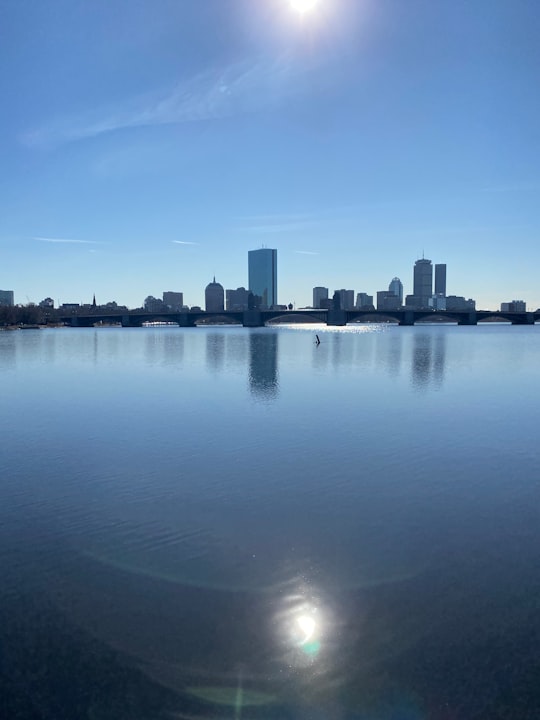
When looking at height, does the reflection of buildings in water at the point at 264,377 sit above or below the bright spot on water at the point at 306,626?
above

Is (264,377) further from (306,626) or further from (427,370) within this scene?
(306,626)

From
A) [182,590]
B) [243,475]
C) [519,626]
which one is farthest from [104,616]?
[243,475]

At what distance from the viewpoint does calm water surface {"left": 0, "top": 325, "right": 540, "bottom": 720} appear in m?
7.04

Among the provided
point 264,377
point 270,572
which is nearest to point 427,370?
point 264,377

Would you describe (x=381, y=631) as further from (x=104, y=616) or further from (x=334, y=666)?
(x=104, y=616)

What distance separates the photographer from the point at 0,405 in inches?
1185

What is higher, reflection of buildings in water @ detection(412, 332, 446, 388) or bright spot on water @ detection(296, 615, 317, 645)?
reflection of buildings in water @ detection(412, 332, 446, 388)

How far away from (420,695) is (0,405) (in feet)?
95.7

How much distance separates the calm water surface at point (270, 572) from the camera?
704 centimetres

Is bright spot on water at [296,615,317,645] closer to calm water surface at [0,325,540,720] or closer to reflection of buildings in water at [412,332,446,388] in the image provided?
calm water surface at [0,325,540,720]

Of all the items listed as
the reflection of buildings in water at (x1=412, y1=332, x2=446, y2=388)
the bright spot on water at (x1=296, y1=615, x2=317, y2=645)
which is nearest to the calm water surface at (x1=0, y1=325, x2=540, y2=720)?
the bright spot on water at (x1=296, y1=615, x2=317, y2=645)

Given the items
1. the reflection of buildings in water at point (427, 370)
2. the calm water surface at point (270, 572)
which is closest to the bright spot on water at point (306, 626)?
the calm water surface at point (270, 572)

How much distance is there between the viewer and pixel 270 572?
9.98 metres

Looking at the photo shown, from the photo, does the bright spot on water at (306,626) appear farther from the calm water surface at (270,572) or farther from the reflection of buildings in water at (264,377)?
the reflection of buildings in water at (264,377)
